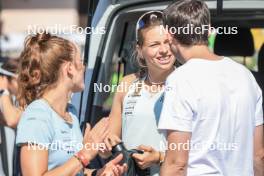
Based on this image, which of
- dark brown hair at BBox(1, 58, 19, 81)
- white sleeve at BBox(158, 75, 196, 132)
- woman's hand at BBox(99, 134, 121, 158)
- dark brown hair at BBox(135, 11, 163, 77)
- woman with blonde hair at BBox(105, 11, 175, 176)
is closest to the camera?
white sleeve at BBox(158, 75, 196, 132)

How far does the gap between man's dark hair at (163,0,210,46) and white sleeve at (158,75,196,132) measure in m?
0.18

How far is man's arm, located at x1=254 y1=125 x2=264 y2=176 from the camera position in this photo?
118 inches

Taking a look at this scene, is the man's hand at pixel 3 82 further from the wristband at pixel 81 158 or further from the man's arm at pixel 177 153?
the man's arm at pixel 177 153

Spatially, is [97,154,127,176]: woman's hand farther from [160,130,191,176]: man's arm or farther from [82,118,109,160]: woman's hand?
[160,130,191,176]: man's arm

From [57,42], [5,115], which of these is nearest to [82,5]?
[5,115]

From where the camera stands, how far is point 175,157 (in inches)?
106

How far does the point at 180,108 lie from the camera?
268cm

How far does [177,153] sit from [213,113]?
0.21 metres

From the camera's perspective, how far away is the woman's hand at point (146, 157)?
297cm

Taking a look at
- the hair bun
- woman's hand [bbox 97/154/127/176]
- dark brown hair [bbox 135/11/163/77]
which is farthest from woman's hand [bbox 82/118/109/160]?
dark brown hair [bbox 135/11/163/77]

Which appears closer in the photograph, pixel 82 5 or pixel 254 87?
pixel 254 87

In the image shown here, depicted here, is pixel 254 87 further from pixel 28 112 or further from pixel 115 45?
pixel 115 45

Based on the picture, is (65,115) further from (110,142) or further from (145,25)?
(145,25)

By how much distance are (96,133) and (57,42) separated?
43 centimetres
